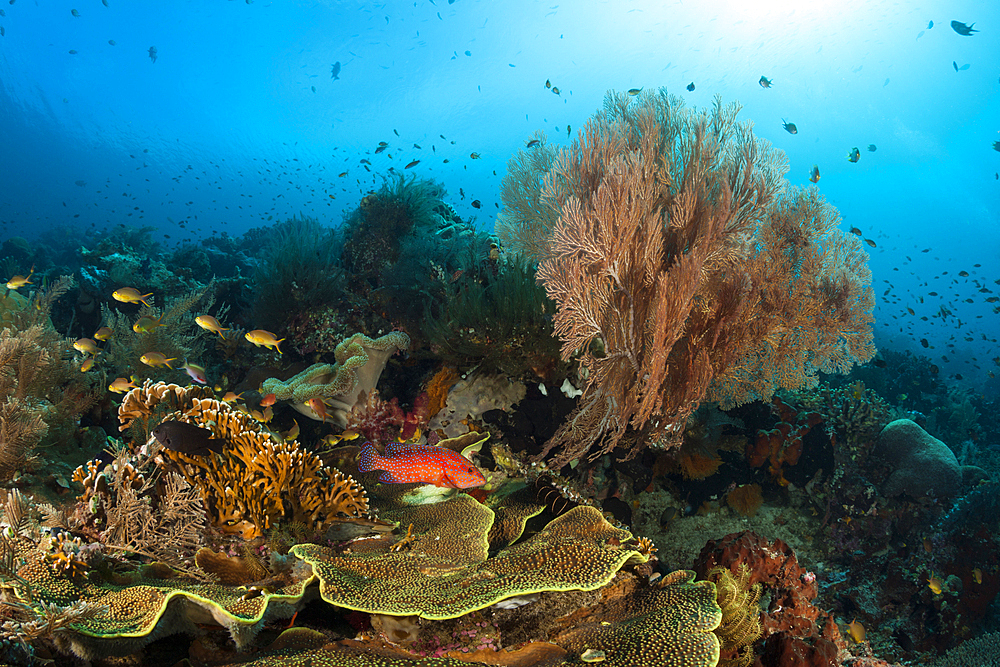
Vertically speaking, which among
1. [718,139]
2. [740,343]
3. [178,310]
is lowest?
[740,343]

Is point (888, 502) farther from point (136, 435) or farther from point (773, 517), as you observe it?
point (136, 435)

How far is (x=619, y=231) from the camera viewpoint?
4031 mm

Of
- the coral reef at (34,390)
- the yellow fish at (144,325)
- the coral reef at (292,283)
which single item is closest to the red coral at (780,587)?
the coral reef at (34,390)

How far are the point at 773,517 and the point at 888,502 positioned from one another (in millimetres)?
2189

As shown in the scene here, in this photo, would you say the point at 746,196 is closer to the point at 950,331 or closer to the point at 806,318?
the point at 806,318

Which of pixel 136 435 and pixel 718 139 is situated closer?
pixel 136 435

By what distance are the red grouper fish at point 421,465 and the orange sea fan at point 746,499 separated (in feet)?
14.6

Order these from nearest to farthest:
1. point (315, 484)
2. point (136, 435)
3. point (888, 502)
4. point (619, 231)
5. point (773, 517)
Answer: point (315, 484) → point (136, 435) → point (619, 231) → point (773, 517) → point (888, 502)

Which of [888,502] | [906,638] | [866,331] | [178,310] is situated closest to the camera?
[866,331]

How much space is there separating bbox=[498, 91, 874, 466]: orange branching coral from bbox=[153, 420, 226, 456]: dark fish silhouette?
298 centimetres

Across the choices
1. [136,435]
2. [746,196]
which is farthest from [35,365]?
[746,196]

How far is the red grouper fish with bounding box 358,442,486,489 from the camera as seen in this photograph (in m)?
3.07

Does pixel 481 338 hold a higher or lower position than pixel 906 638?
higher

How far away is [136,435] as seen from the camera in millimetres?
3674
